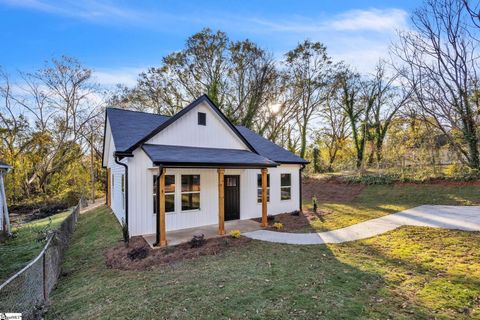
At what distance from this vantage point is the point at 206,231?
957cm

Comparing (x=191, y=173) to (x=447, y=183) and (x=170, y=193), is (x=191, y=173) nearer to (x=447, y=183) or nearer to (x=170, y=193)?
(x=170, y=193)

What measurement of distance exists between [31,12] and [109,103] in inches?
639

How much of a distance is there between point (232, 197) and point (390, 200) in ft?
33.9

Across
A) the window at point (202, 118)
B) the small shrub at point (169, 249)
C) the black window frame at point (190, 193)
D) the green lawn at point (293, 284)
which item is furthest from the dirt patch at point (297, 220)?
the window at point (202, 118)

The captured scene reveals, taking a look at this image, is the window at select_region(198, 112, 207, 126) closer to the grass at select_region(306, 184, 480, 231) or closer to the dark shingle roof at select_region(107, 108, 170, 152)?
the dark shingle roof at select_region(107, 108, 170, 152)

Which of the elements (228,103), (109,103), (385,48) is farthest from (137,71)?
(385,48)

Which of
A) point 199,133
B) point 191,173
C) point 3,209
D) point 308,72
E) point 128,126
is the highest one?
point 308,72

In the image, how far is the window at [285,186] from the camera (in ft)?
43.7

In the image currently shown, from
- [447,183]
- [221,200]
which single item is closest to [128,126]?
[221,200]

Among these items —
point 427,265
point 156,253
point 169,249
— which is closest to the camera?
point 427,265

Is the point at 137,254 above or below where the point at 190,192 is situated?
below

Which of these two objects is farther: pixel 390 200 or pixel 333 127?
pixel 333 127

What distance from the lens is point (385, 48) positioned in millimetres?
19391

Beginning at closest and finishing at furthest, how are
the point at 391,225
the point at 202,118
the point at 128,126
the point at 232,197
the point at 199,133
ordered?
the point at 391,225
the point at 199,133
the point at 202,118
the point at 128,126
the point at 232,197
